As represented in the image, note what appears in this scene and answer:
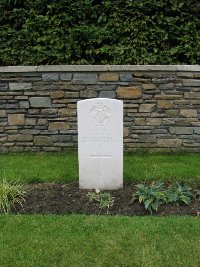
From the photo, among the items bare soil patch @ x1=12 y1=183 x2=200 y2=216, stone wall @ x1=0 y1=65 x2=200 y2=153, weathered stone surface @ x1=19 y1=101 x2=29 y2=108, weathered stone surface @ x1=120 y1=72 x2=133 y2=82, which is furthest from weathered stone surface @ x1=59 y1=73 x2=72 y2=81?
bare soil patch @ x1=12 y1=183 x2=200 y2=216

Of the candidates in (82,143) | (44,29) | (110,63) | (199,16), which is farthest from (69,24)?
(82,143)

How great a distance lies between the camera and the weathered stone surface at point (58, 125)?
6.83m

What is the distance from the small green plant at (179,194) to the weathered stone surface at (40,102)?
2649 millimetres

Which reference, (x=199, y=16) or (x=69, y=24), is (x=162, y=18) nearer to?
(x=199, y=16)

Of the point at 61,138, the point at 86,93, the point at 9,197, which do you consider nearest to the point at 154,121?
the point at 86,93

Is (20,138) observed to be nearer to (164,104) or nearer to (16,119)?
(16,119)

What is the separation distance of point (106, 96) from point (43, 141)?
128cm

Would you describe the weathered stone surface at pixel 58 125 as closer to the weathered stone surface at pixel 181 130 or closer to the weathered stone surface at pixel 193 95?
the weathered stone surface at pixel 181 130

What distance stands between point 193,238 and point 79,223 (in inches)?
43.8

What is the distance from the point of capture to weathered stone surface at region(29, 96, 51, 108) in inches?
266

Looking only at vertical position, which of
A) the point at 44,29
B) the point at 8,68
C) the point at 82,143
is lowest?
the point at 82,143

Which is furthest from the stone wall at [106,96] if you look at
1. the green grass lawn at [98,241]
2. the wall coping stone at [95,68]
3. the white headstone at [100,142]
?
the green grass lawn at [98,241]

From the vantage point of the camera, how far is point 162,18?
22.5 ft

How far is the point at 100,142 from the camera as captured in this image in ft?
16.9
